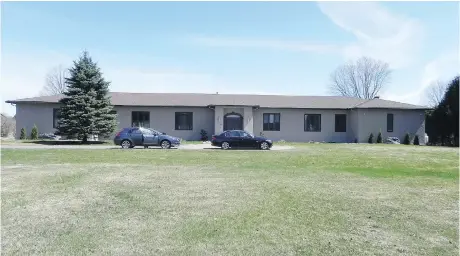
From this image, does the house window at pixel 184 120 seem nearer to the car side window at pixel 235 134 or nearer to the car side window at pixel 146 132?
the car side window at pixel 146 132

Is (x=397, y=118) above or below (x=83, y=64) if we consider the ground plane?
below

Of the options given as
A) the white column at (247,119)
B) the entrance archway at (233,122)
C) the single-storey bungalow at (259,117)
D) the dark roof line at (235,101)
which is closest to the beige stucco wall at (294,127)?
the single-storey bungalow at (259,117)

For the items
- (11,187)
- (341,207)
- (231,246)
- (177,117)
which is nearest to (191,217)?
(231,246)

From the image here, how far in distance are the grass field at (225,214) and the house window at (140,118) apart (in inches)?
905

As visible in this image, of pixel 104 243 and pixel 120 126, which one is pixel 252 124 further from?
pixel 104 243

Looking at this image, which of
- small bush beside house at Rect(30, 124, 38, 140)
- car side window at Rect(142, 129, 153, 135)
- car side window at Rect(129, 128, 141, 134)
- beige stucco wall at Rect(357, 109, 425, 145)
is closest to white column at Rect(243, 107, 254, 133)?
beige stucco wall at Rect(357, 109, 425, 145)

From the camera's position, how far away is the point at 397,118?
114 ft

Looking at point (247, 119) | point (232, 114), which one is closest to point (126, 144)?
point (232, 114)

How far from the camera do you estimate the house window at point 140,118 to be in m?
34.1

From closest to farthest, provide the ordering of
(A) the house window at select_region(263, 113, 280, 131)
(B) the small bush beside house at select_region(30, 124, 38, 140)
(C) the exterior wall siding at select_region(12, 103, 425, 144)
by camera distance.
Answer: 1. (B) the small bush beside house at select_region(30, 124, 38, 140)
2. (C) the exterior wall siding at select_region(12, 103, 425, 144)
3. (A) the house window at select_region(263, 113, 280, 131)

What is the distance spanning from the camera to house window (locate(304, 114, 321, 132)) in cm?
3518

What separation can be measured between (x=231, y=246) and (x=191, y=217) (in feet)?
4.85

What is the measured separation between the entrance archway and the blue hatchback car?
33.9ft

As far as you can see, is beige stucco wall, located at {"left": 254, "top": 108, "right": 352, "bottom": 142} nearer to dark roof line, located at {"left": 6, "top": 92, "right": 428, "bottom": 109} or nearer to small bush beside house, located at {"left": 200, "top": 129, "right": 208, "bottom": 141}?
dark roof line, located at {"left": 6, "top": 92, "right": 428, "bottom": 109}
